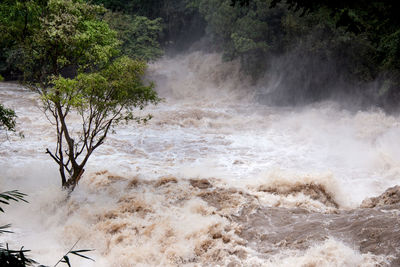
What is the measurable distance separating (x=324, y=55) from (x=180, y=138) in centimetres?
1010

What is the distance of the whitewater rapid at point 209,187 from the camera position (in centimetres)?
659

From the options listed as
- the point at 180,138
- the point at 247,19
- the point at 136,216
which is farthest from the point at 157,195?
the point at 247,19

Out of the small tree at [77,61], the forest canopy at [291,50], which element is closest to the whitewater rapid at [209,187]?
the small tree at [77,61]

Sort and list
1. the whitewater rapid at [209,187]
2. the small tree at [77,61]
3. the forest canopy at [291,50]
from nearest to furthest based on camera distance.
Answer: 1. the whitewater rapid at [209,187]
2. the small tree at [77,61]
3. the forest canopy at [291,50]

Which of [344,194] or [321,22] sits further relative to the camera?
[321,22]

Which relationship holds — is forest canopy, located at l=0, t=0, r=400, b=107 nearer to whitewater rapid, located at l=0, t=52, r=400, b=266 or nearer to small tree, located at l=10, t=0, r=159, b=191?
whitewater rapid, located at l=0, t=52, r=400, b=266

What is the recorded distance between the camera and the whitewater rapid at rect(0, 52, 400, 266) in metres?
6.59

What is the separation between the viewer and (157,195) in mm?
9117

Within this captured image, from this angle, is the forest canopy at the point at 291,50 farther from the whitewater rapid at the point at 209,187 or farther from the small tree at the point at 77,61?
the small tree at the point at 77,61

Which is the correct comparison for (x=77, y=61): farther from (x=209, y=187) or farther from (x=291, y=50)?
(x=291, y=50)

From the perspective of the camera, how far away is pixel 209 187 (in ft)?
31.5

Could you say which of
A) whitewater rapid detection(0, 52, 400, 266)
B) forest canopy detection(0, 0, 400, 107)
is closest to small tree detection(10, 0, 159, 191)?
whitewater rapid detection(0, 52, 400, 266)

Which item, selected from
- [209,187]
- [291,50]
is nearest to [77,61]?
[209,187]

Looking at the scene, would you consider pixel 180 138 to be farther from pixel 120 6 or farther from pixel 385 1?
pixel 120 6
